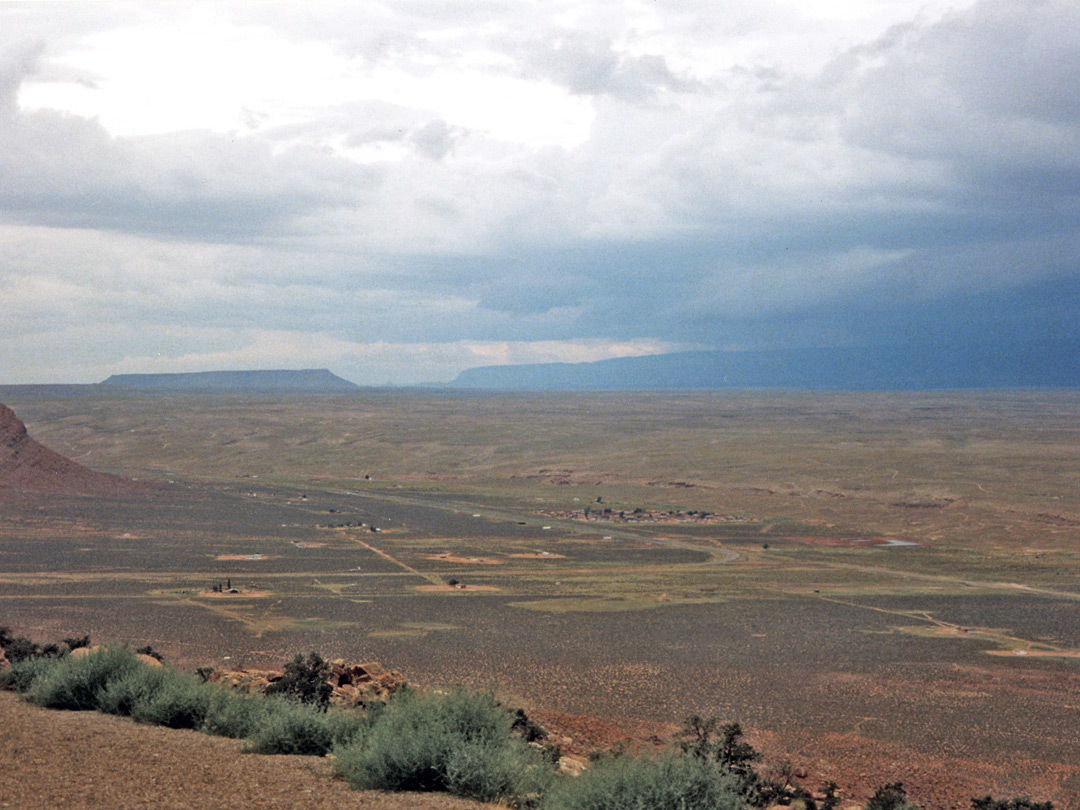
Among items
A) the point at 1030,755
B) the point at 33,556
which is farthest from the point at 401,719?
the point at 33,556

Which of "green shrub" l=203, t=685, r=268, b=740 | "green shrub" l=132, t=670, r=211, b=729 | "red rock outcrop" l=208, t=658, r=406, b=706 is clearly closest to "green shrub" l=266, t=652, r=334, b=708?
"red rock outcrop" l=208, t=658, r=406, b=706

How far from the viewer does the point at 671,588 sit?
159 ft

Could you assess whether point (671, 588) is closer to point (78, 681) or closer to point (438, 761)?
point (78, 681)

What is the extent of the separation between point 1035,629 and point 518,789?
34.3 meters

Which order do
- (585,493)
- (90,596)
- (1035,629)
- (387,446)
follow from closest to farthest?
(1035,629), (90,596), (585,493), (387,446)

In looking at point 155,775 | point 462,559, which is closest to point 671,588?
point 462,559

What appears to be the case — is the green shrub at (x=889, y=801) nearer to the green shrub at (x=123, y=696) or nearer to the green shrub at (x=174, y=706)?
the green shrub at (x=174, y=706)

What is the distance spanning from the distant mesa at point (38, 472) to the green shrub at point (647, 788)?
7917 cm

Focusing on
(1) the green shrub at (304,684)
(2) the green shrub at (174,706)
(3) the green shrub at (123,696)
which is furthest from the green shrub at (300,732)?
(1) the green shrub at (304,684)

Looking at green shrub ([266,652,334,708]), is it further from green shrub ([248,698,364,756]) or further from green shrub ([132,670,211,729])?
green shrub ([248,698,364,756])

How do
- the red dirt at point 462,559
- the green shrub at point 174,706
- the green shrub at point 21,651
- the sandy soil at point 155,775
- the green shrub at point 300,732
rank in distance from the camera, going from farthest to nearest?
the red dirt at point 462,559 < the green shrub at point 21,651 < the green shrub at point 174,706 < the green shrub at point 300,732 < the sandy soil at point 155,775

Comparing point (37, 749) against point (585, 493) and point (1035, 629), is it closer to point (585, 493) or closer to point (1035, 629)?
point (1035, 629)

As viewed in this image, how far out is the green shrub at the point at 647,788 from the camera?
10.9 metres

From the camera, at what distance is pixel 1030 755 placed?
24.9 meters
